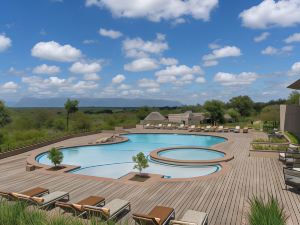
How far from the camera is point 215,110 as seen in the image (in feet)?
124

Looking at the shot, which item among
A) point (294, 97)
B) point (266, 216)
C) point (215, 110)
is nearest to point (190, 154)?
point (266, 216)

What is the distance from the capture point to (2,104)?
32.7 meters

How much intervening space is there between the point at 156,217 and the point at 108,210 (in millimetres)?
1108

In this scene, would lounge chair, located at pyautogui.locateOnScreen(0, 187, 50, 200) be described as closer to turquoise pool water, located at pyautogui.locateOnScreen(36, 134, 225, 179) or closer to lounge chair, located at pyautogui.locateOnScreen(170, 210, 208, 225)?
lounge chair, located at pyautogui.locateOnScreen(170, 210, 208, 225)

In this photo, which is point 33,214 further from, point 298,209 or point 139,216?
point 298,209

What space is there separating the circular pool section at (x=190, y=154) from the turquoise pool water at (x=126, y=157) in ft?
0.78

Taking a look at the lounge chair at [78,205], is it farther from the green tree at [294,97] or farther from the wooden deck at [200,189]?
the green tree at [294,97]

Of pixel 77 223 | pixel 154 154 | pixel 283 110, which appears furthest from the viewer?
pixel 283 110

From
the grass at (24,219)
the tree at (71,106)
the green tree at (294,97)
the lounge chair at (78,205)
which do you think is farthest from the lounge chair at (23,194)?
the green tree at (294,97)

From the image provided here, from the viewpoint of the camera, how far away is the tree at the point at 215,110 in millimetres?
37719

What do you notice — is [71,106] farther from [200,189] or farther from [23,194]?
[200,189]

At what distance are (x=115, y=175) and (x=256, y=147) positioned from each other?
23.3 ft

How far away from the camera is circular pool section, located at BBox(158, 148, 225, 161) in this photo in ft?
52.2

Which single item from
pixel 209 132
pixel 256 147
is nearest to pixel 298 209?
pixel 256 147
